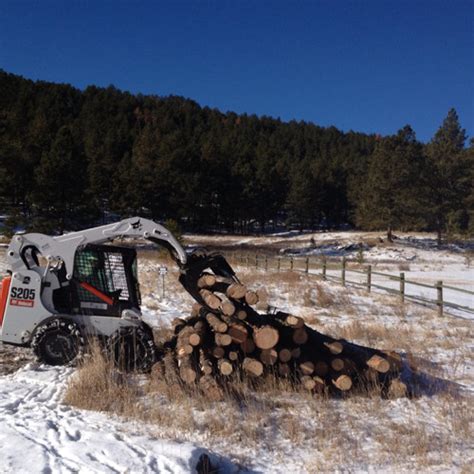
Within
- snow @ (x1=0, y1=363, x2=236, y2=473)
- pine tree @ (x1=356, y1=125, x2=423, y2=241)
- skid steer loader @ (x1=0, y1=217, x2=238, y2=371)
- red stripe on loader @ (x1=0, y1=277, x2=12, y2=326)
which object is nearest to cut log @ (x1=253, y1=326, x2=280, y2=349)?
skid steer loader @ (x1=0, y1=217, x2=238, y2=371)

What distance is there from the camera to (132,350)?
7.05 m

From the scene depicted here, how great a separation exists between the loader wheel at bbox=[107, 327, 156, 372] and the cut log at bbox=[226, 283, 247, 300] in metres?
1.42

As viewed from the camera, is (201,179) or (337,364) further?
(201,179)

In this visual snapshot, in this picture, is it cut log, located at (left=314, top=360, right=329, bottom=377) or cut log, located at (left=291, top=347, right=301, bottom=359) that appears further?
cut log, located at (left=291, top=347, right=301, bottom=359)

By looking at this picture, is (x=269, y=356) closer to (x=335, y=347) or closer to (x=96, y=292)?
(x=335, y=347)

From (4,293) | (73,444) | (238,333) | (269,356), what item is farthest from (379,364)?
(4,293)

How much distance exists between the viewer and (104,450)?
4.42 metres

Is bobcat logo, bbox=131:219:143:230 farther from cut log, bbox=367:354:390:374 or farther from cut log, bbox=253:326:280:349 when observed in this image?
cut log, bbox=367:354:390:374

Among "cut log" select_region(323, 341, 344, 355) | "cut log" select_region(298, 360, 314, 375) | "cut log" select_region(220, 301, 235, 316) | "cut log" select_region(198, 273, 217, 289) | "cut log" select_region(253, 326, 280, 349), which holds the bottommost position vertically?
"cut log" select_region(298, 360, 314, 375)

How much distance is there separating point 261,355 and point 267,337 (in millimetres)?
392

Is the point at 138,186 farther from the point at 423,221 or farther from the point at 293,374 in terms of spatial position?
the point at 293,374

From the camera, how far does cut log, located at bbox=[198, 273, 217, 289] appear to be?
7.12 m

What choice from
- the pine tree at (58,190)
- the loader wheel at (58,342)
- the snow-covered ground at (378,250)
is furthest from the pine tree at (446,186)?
the loader wheel at (58,342)

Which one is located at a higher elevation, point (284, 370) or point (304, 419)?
point (284, 370)
